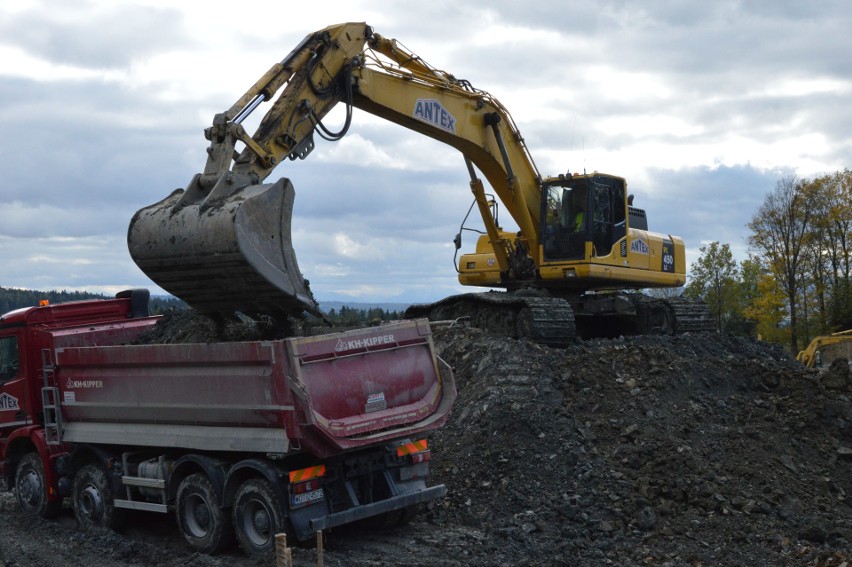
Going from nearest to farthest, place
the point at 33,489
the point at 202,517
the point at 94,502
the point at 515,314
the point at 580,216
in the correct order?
the point at 202,517 < the point at 94,502 < the point at 33,489 < the point at 515,314 < the point at 580,216

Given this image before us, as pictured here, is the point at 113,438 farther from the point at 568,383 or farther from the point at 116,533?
the point at 568,383

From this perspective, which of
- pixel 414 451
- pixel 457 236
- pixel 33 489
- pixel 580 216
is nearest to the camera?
pixel 414 451

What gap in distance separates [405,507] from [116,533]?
3199 millimetres

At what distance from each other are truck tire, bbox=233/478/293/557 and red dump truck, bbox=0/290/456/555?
0.01 metres

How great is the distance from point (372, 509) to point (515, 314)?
24.4 ft

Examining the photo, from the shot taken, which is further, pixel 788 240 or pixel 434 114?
pixel 788 240

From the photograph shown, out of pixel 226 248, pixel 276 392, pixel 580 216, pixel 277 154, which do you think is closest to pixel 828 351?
pixel 580 216

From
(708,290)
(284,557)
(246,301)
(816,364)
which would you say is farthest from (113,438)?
(708,290)

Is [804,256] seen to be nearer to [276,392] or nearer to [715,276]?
[715,276]

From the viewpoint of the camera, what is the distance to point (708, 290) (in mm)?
47094

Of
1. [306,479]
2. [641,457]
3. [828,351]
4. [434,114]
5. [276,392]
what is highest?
[434,114]

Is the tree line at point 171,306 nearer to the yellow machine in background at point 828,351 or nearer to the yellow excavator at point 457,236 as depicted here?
the yellow excavator at point 457,236

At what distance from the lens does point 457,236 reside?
1802 centimetres

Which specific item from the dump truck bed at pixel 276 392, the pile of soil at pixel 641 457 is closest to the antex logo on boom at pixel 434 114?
the pile of soil at pixel 641 457
